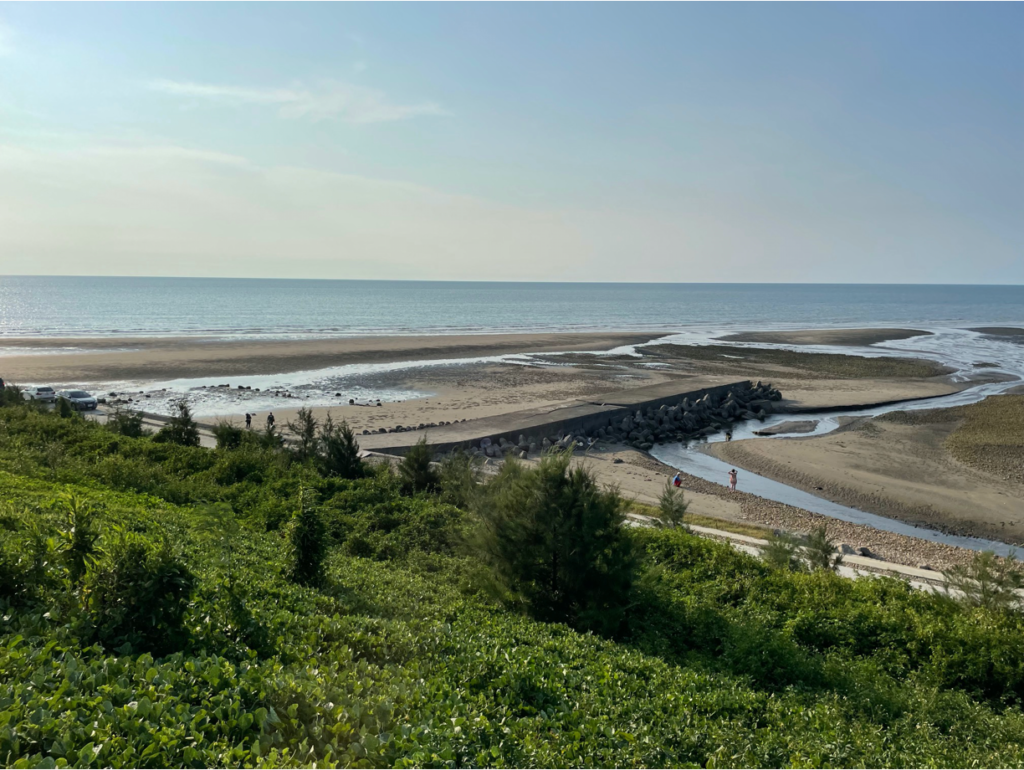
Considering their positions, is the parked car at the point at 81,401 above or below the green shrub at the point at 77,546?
below

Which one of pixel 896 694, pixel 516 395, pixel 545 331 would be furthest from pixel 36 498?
pixel 545 331

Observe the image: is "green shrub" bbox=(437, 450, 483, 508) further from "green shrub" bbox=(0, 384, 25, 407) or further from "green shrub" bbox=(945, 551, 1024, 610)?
"green shrub" bbox=(0, 384, 25, 407)

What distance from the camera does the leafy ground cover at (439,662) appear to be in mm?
4508

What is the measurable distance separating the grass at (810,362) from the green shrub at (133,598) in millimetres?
58427

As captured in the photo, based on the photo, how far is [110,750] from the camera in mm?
3955

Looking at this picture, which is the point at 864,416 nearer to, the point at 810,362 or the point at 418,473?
the point at 810,362

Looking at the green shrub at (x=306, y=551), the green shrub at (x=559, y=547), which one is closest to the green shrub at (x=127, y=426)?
the green shrub at (x=306, y=551)

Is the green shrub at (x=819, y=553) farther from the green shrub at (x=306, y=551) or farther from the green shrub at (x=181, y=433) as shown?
the green shrub at (x=181, y=433)

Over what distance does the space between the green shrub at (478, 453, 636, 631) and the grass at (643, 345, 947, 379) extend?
52.9 m

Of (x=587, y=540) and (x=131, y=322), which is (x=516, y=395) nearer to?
(x=587, y=540)

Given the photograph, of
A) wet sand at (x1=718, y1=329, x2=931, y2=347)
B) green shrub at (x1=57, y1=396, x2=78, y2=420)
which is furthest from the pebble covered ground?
wet sand at (x1=718, y1=329, x2=931, y2=347)

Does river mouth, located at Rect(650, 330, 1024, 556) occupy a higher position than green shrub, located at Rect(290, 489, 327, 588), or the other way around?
green shrub, located at Rect(290, 489, 327, 588)

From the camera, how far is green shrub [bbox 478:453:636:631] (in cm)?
962

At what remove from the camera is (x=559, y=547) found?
9.61 m
